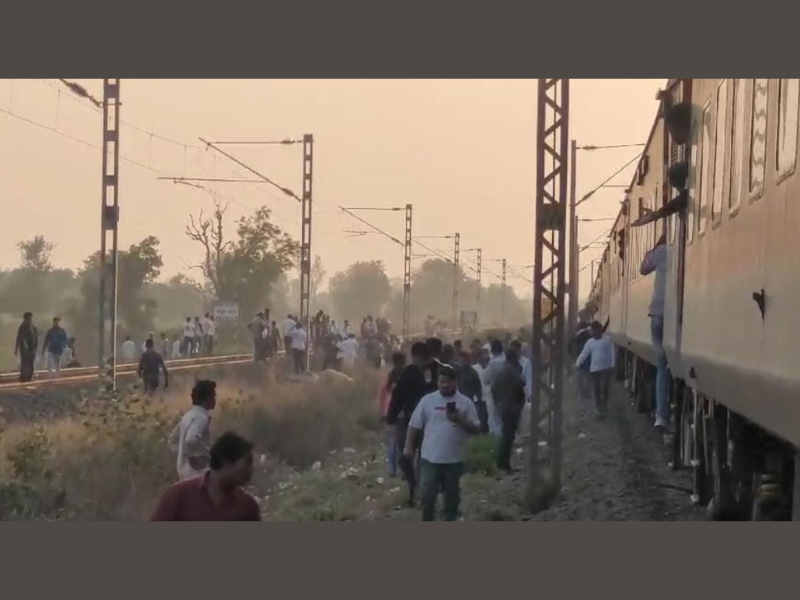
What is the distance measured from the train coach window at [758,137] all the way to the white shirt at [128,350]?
1372 centimetres

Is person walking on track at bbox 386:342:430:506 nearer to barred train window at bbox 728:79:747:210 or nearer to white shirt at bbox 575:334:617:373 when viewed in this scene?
barred train window at bbox 728:79:747:210

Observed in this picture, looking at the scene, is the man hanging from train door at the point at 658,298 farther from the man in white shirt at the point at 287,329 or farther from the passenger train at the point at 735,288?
the man in white shirt at the point at 287,329

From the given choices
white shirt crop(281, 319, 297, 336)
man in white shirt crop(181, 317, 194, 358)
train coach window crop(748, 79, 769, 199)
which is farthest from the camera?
man in white shirt crop(181, 317, 194, 358)

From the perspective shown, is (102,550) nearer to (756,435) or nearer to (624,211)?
(756,435)

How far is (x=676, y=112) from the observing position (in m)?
11.3

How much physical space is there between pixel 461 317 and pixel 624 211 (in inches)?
144

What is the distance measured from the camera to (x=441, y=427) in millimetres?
10602

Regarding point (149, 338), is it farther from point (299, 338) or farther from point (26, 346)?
point (26, 346)

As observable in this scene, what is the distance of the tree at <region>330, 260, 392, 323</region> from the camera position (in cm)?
2153

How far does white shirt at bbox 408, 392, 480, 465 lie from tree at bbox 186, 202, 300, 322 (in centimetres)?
1153

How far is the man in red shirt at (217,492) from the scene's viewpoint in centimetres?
624

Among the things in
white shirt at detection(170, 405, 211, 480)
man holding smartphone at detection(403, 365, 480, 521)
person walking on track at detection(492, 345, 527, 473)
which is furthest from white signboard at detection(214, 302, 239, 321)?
white shirt at detection(170, 405, 211, 480)

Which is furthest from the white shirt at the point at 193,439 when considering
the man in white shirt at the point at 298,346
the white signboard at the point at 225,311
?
the white signboard at the point at 225,311

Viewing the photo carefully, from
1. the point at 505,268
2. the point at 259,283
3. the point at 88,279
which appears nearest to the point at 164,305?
the point at 259,283
